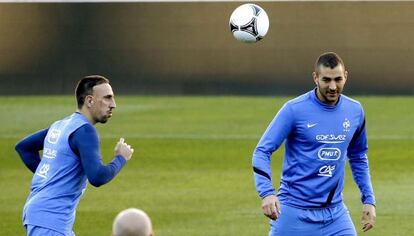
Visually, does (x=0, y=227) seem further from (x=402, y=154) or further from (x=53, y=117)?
(x=53, y=117)

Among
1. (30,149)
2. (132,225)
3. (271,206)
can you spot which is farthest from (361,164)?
(132,225)

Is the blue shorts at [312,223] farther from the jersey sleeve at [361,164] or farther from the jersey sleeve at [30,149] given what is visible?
the jersey sleeve at [30,149]

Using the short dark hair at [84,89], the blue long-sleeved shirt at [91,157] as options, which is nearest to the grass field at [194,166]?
the short dark hair at [84,89]

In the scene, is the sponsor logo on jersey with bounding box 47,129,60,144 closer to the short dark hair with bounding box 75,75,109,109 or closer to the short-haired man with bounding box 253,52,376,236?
the short dark hair with bounding box 75,75,109,109

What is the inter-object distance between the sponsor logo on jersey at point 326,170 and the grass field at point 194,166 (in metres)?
4.77

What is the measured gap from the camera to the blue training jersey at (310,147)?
8.41m

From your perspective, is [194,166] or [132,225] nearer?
[132,225]

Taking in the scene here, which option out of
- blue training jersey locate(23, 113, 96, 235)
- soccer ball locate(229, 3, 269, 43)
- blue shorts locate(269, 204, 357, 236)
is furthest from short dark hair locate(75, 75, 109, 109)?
soccer ball locate(229, 3, 269, 43)

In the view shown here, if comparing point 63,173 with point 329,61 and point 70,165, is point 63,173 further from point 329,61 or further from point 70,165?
point 329,61

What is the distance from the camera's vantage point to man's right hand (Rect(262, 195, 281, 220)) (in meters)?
8.05

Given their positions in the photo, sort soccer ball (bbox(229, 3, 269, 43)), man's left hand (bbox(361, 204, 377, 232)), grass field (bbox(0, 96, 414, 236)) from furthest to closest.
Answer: grass field (bbox(0, 96, 414, 236)) < soccer ball (bbox(229, 3, 269, 43)) < man's left hand (bbox(361, 204, 377, 232))

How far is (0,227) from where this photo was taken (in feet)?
44.5

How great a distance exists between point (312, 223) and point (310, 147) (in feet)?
1.93

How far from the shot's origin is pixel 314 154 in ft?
27.7
